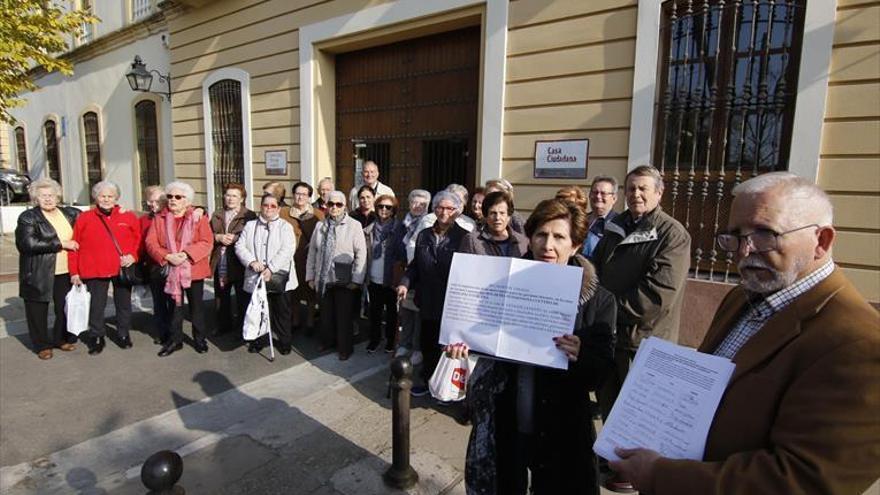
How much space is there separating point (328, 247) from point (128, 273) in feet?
7.36

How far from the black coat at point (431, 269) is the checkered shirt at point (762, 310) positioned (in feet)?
7.72

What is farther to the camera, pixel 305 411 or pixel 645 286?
pixel 305 411

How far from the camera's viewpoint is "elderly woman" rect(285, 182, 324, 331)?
5.54m

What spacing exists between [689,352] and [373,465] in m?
2.35

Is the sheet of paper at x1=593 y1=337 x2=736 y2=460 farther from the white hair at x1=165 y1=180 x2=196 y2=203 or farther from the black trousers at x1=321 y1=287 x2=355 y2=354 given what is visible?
the white hair at x1=165 y1=180 x2=196 y2=203

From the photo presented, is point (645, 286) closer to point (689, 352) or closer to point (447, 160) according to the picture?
point (689, 352)

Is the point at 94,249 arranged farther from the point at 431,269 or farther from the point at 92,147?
the point at 92,147

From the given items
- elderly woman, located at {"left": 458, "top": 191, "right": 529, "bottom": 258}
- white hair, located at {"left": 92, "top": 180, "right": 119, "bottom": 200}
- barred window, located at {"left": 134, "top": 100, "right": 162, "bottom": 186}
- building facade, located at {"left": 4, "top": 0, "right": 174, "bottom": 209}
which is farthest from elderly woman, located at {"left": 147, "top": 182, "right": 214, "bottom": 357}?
barred window, located at {"left": 134, "top": 100, "right": 162, "bottom": 186}

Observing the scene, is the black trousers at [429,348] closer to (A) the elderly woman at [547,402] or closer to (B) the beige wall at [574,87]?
(A) the elderly woman at [547,402]

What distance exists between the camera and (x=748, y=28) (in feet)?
14.3

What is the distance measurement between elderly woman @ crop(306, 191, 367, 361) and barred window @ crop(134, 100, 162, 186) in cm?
891

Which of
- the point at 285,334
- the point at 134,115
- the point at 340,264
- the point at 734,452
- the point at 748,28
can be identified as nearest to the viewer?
the point at 734,452

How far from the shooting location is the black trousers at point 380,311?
16.4ft

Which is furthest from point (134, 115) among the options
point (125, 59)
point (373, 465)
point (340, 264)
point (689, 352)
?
point (689, 352)
